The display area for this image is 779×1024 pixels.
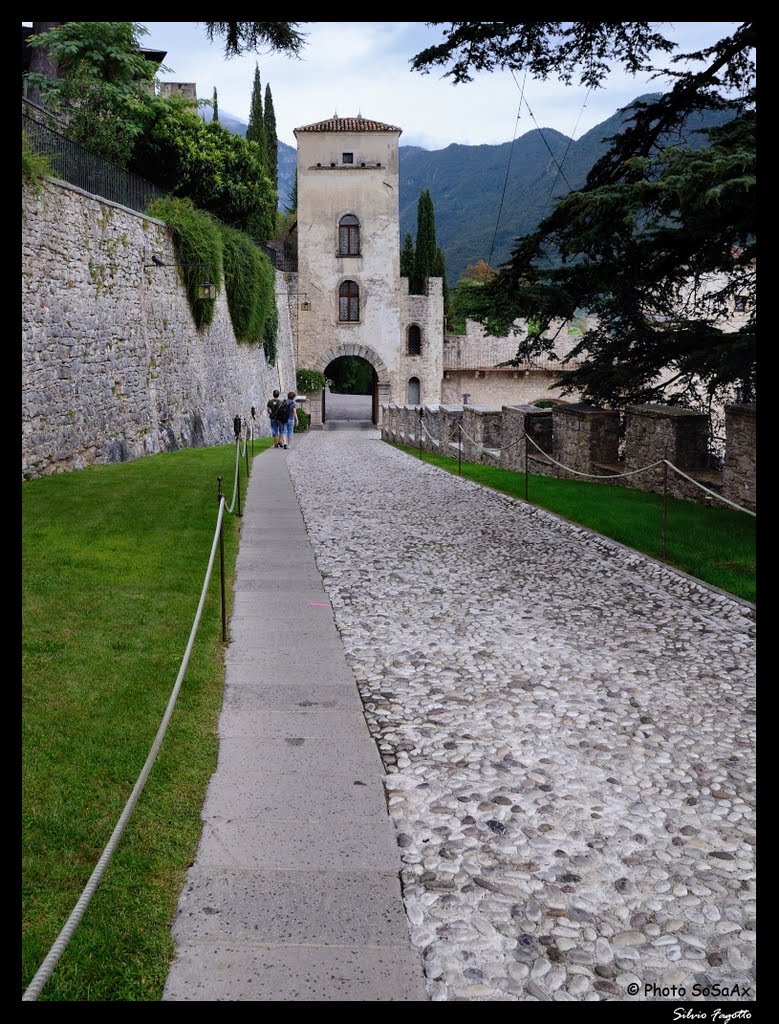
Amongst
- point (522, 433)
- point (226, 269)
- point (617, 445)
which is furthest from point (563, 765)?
point (226, 269)

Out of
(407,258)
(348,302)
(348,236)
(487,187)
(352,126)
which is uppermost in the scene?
(487,187)

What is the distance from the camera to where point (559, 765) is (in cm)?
445

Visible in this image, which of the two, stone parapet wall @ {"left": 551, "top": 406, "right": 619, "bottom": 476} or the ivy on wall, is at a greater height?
the ivy on wall

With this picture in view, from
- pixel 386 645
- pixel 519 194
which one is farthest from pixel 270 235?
pixel 519 194

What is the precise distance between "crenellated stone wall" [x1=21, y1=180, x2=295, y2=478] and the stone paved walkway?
599cm

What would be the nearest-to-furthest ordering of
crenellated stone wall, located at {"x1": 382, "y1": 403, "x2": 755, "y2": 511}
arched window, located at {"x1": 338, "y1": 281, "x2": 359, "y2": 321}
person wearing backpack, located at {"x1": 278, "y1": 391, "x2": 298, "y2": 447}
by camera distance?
crenellated stone wall, located at {"x1": 382, "y1": 403, "x2": 755, "y2": 511} → person wearing backpack, located at {"x1": 278, "y1": 391, "x2": 298, "y2": 447} → arched window, located at {"x1": 338, "y1": 281, "x2": 359, "y2": 321}

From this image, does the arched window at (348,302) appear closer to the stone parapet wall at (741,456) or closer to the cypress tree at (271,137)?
the cypress tree at (271,137)

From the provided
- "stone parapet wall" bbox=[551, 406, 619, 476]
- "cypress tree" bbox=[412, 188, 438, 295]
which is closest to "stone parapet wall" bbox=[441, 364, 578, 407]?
"cypress tree" bbox=[412, 188, 438, 295]

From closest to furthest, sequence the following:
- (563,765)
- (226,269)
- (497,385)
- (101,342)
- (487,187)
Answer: (563,765)
(101,342)
(226,269)
(497,385)
(487,187)

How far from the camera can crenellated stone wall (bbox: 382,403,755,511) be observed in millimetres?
11367

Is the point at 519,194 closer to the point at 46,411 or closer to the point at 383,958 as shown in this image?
the point at 46,411

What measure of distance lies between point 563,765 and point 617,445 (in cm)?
1209

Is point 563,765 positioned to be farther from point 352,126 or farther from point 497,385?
point 497,385

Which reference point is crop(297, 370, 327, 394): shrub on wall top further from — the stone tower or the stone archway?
the stone tower
